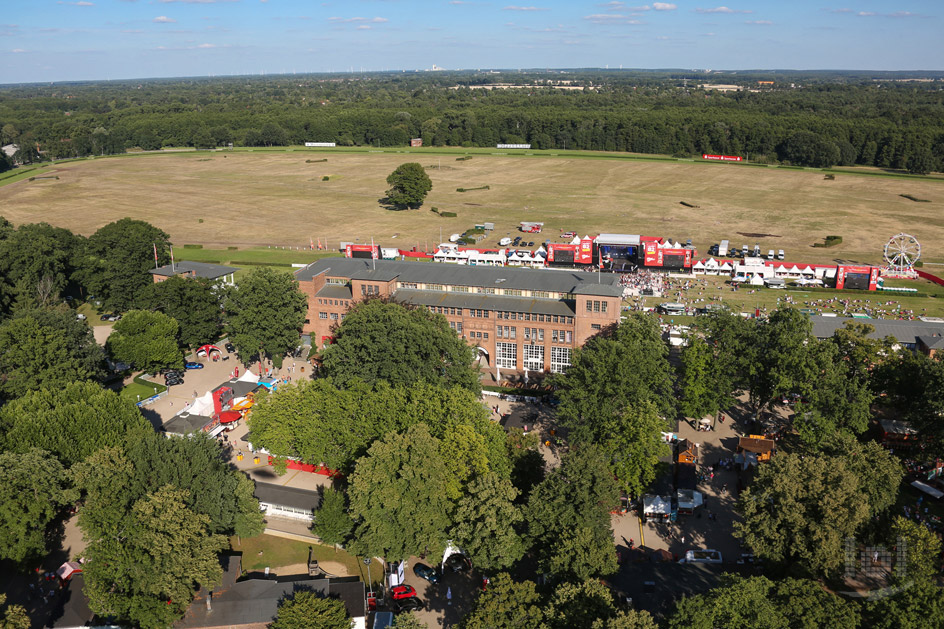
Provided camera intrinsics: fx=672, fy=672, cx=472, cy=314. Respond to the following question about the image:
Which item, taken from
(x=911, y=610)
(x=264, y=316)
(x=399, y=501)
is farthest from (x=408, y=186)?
(x=911, y=610)

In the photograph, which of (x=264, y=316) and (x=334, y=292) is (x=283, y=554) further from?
(x=334, y=292)

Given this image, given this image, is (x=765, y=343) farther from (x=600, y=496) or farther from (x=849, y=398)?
(x=600, y=496)

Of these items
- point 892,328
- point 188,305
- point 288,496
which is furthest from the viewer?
point 188,305

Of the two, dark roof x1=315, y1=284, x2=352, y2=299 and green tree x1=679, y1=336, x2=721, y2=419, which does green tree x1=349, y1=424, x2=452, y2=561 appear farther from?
dark roof x1=315, y1=284, x2=352, y2=299

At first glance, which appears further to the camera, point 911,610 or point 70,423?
point 70,423

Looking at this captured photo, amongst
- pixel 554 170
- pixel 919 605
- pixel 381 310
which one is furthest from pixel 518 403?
pixel 554 170

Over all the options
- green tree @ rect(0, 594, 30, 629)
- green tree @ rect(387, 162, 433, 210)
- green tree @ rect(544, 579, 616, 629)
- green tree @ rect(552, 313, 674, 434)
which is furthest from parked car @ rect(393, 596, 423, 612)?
green tree @ rect(387, 162, 433, 210)
